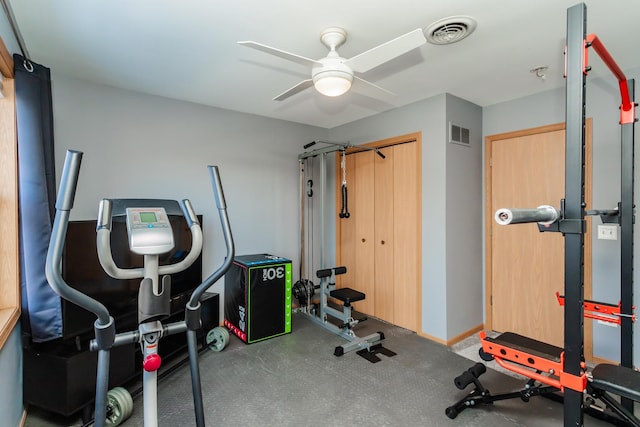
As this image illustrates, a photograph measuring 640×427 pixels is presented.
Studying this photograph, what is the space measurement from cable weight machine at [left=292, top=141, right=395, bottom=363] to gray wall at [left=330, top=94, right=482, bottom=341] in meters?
0.57

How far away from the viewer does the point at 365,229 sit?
12.9 ft

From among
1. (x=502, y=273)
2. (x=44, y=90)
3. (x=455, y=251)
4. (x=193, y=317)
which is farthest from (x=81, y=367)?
(x=502, y=273)

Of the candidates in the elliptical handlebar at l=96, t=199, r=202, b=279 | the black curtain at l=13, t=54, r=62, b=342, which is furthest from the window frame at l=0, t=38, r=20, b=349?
the elliptical handlebar at l=96, t=199, r=202, b=279

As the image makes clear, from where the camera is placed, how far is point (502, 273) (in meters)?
3.31

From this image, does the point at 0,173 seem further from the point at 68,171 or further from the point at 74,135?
the point at 68,171

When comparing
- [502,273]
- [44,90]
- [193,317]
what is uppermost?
[44,90]

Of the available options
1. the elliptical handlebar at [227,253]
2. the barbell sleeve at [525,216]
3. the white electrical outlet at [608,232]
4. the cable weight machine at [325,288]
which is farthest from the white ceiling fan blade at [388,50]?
the white electrical outlet at [608,232]

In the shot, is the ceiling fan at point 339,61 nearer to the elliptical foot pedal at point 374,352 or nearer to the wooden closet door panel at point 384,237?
the wooden closet door panel at point 384,237

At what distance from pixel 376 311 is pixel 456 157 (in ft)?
6.47

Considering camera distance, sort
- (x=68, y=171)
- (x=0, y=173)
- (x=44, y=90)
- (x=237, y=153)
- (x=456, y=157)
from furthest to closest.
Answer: (x=237, y=153)
(x=456, y=157)
(x=44, y=90)
(x=0, y=173)
(x=68, y=171)

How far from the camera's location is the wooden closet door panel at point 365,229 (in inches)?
152

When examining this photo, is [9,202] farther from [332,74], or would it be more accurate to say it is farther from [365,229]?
[365,229]

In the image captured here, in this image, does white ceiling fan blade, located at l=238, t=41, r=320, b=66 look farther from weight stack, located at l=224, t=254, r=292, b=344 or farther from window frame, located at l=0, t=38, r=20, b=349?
weight stack, located at l=224, t=254, r=292, b=344

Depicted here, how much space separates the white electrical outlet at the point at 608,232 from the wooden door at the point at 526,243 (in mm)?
191
